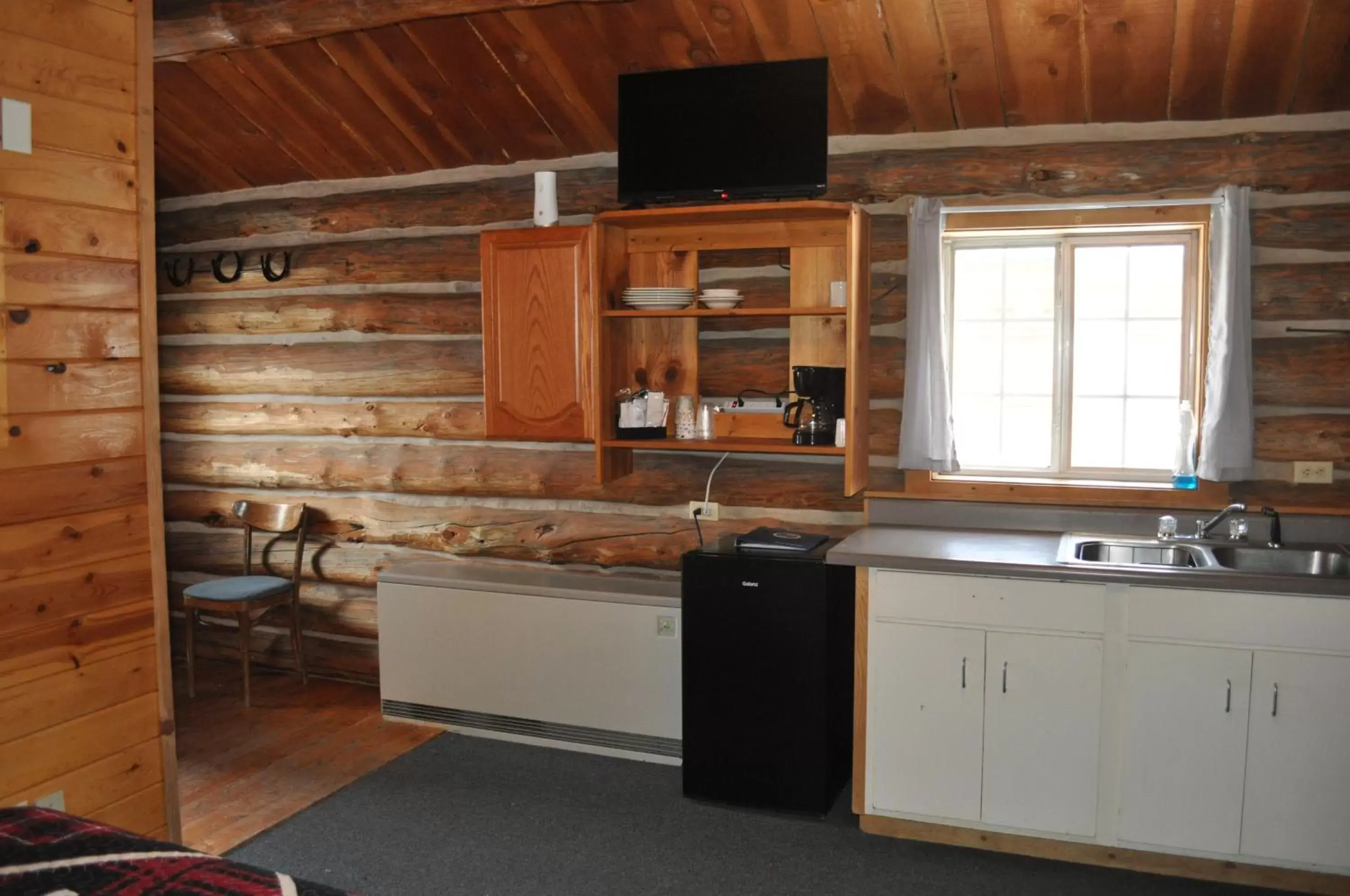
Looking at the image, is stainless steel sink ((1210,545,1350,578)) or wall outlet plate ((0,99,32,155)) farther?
stainless steel sink ((1210,545,1350,578))

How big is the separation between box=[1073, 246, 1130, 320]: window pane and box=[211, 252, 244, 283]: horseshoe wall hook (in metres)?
3.67

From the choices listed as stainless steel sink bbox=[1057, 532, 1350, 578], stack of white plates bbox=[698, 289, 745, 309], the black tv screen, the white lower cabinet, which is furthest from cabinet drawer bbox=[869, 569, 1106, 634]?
the black tv screen

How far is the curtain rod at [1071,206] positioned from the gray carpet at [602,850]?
208 cm

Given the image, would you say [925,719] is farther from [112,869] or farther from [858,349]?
[112,869]

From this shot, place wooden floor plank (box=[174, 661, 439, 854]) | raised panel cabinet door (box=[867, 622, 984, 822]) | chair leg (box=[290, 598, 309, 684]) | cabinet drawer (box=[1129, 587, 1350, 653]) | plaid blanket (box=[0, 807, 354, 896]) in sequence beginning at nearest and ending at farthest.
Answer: plaid blanket (box=[0, 807, 354, 896]) → cabinet drawer (box=[1129, 587, 1350, 653]) → raised panel cabinet door (box=[867, 622, 984, 822]) → wooden floor plank (box=[174, 661, 439, 854]) → chair leg (box=[290, 598, 309, 684])

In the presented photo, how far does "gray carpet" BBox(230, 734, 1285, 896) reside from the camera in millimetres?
3164

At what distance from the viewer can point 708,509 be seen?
4328mm

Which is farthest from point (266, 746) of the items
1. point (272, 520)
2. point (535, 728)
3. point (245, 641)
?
point (272, 520)

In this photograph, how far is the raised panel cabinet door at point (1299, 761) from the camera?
302cm

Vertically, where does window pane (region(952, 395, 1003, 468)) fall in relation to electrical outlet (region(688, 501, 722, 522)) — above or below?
above

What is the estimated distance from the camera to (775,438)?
4133 millimetres

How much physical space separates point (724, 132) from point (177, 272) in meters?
3.05

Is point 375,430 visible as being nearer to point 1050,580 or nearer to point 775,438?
point 775,438

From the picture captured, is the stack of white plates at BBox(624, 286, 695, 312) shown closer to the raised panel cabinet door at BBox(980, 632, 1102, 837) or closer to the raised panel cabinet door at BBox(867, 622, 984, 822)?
the raised panel cabinet door at BBox(867, 622, 984, 822)
